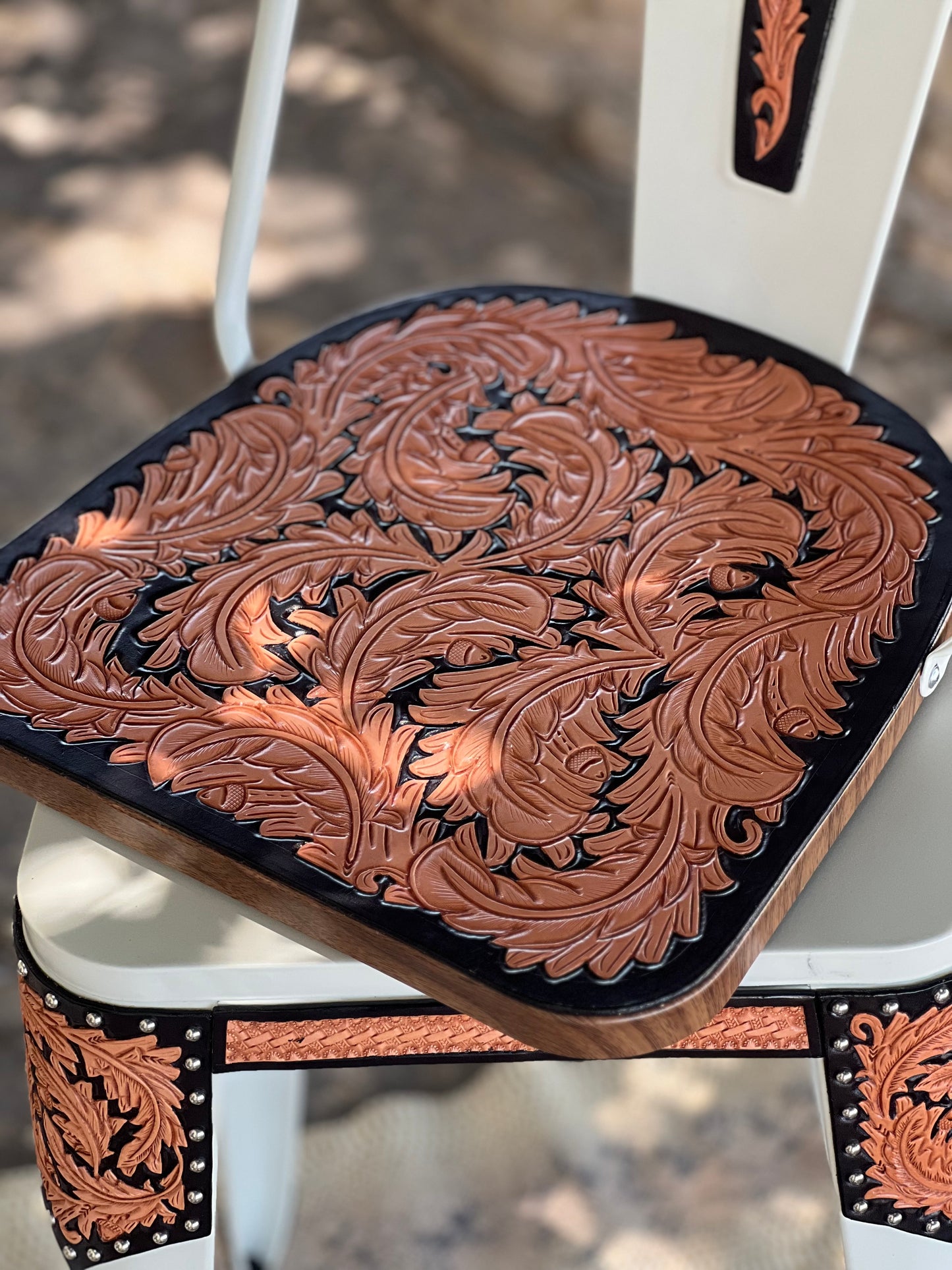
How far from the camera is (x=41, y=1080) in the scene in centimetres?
67

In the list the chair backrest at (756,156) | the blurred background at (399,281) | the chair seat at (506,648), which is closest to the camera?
the chair seat at (506,648)

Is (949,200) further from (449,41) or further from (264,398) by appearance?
(264,398)

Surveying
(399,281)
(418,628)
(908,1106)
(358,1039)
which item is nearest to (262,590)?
(418,628)

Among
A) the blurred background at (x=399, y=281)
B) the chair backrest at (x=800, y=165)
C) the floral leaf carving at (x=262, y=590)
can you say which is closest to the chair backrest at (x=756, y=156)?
the chair backrest at (x=800, y=165)

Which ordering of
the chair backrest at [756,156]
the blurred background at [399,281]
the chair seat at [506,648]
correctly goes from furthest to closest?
the blurred background at [399,281], the chair backrest at [756,156], the chair seat at [506,648]

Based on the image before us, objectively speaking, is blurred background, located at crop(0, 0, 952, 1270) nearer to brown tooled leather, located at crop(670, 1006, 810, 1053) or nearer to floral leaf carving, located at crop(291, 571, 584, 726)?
brown tooled leather, located at crop(670, 1006, 810, 1053)

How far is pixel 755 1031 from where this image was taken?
0.63 meters

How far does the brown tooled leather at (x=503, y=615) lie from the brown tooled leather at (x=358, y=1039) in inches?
4.4

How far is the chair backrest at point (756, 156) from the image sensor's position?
766mm

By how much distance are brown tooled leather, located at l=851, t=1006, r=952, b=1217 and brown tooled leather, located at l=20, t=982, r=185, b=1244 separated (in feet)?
1.03

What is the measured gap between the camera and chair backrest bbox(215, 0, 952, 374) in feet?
2.51

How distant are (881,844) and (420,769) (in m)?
0.21

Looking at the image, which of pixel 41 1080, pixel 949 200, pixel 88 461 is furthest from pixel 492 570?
pixel 949 200

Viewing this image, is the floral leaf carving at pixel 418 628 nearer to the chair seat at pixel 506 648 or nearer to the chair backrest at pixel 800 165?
the chair seat at pixel 506 648
